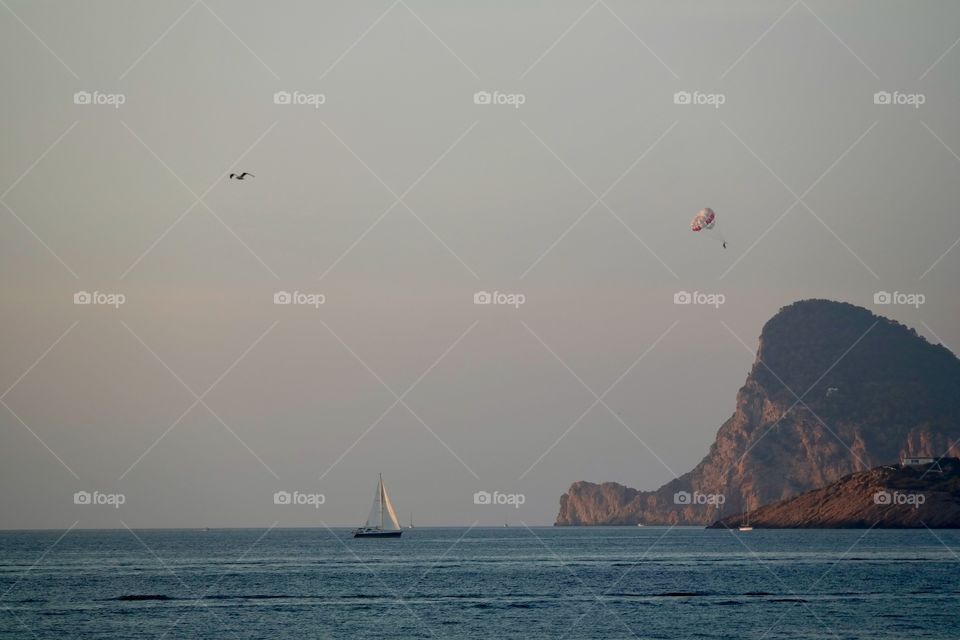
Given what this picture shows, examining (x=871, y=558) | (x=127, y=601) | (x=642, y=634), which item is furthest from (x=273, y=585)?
(x=871, y=558)

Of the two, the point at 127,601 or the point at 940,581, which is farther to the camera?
the point at 940,581

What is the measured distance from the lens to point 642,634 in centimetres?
8338

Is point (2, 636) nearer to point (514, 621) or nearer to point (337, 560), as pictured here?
point (514, 621)

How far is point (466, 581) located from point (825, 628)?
5318cm

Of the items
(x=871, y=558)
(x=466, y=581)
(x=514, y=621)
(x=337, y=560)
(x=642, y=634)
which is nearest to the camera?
(x=642, y=634)

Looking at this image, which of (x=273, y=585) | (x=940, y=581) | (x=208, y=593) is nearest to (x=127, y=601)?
(x=208, y=593)

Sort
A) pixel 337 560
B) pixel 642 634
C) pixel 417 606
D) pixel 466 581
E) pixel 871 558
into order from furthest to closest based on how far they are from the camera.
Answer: pixel 337 560 < pixel 871 558 < pixel 466 581 < pixel 417 606 < pixel 642 634

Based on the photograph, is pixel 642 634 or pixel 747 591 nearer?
pixel 642 634

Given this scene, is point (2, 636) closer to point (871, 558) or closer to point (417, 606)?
point (417, 606)

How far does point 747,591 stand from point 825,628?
29.2 metres

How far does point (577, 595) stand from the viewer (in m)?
112

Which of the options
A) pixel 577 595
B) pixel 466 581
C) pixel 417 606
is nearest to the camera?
pixel 417 606

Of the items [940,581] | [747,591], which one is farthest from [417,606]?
[940,581]

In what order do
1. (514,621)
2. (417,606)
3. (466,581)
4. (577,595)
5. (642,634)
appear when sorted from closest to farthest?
(642,634) < (514,621) < (417,606) < (577,595) < (466,581)
